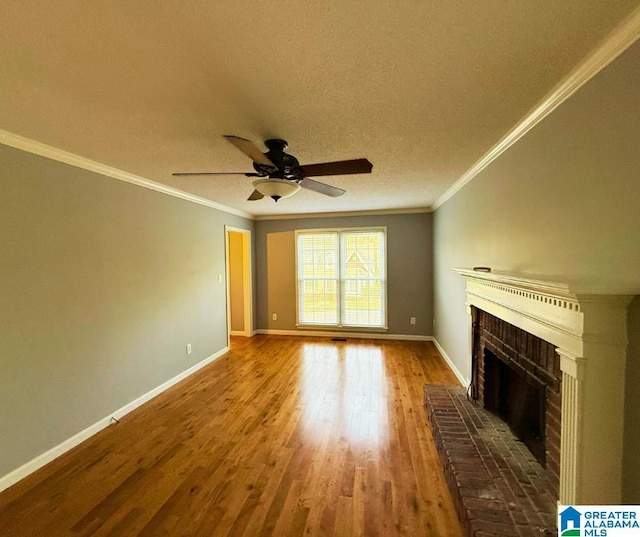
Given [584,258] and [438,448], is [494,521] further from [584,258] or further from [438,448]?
[584,258]

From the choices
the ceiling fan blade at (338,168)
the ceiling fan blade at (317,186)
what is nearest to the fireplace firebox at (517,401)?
the ceiling fan blade at (338,168)

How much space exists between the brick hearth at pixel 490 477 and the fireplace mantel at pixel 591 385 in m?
0.23

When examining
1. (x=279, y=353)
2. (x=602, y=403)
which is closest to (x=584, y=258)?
(x=602, y=403)

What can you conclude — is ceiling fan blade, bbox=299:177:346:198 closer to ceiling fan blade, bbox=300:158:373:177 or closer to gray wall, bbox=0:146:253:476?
ceiling fan blade, bbox=300:158:373:177

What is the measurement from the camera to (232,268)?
622cm

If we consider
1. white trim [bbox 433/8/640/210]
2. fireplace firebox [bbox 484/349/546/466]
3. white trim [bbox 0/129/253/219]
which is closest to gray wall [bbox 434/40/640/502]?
white trim [bbox 433/8/640/210]

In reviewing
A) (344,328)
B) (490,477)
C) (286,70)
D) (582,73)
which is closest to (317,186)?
(286,70)

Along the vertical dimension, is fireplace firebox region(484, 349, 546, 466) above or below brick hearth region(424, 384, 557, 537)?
above

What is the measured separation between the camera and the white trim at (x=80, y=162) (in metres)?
2.09

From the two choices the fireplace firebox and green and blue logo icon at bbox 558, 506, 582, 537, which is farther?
the fireplace firebox

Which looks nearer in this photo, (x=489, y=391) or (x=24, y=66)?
(x=24, y=66)

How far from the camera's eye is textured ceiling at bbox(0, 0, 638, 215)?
1087 millimetres

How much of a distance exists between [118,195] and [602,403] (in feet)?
12.5

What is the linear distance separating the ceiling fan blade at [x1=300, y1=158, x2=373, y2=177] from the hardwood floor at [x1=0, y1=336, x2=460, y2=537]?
209 cm
